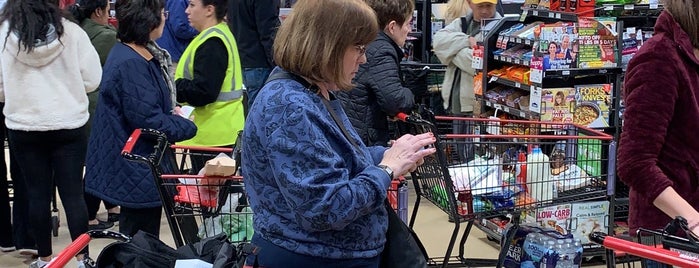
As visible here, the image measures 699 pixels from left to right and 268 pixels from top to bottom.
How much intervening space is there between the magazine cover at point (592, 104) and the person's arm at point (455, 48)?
37.0 inches

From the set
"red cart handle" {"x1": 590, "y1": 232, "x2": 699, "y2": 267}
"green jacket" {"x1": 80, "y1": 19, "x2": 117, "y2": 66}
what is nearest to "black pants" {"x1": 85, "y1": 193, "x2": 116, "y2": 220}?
"green jacket" {"x1": 80, "y1": 19, "x2": 117, "y2": 66}

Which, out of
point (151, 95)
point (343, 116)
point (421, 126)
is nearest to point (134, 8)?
point (151, 95)

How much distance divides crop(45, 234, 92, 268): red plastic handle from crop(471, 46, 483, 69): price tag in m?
3.64

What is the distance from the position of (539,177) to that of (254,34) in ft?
10.2

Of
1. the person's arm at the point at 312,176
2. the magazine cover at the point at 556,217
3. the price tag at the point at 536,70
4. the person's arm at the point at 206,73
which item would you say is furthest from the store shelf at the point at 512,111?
the person's arm at the point at 312,176

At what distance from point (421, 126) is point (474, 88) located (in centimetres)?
192

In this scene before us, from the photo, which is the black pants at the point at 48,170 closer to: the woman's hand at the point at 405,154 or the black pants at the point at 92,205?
the black pants at the point at 92,205

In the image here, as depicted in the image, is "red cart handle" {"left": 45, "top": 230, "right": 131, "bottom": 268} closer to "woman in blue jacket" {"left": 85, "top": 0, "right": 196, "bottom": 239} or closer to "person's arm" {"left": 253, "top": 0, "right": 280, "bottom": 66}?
"woman in blue jacket" {"left": 85, "top": 0, "right": 196, "bottom": 239}

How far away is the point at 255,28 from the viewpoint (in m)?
Result: 6.52

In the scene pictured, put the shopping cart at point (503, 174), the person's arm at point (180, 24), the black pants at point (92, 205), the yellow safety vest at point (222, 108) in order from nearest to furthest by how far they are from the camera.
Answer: the shopping cart at point (503, 174) → the yellow safety vest at point (222, 108) → the black pants at point (92, 205) → the person's arm at point (180, 24)

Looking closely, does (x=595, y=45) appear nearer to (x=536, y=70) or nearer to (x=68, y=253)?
(x=536, y=70)

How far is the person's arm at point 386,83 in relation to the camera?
4301 millimetres

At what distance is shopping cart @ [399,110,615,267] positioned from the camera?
12.7 ft

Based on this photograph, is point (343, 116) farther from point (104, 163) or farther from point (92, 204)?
point (92, 204)
